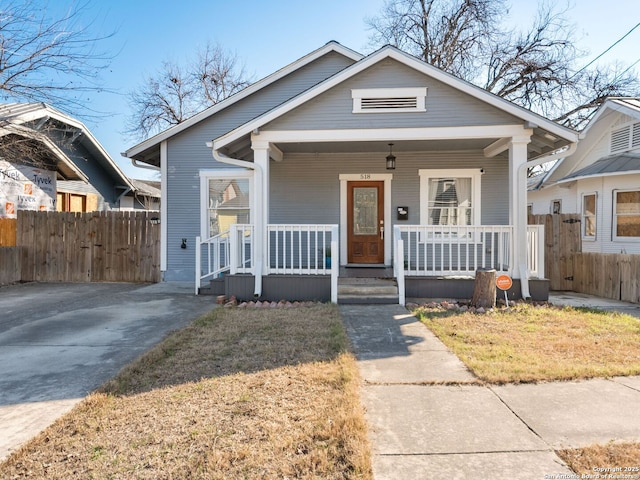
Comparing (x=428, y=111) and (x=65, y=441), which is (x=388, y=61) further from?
(x=65, y=441)

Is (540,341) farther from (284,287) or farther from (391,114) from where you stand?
(391,114)

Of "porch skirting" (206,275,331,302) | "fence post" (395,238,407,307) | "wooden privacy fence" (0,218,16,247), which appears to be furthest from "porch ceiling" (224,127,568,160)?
"wooden privacy fence" (0,218,16,247)

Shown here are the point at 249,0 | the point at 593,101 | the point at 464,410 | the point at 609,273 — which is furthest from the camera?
the point at 593,101

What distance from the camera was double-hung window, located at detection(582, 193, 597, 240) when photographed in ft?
38.8

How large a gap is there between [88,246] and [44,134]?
3.24m

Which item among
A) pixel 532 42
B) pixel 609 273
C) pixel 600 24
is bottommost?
pixel 609 273

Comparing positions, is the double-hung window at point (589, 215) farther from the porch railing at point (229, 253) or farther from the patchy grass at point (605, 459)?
the patchy grass at point (605, 459)

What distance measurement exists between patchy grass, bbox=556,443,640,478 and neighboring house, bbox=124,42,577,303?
15.6ft

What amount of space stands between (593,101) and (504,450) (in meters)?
21.7

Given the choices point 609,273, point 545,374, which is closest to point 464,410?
point 545,374

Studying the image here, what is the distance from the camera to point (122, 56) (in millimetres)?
9086

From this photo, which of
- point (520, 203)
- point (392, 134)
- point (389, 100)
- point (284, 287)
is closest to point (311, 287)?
point (284, 287)

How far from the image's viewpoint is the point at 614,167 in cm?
1059

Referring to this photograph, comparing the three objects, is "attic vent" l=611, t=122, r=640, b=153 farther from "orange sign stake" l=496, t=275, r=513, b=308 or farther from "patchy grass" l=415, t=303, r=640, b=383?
"orange sign stake" l=496, t=275, r=513, b=308
